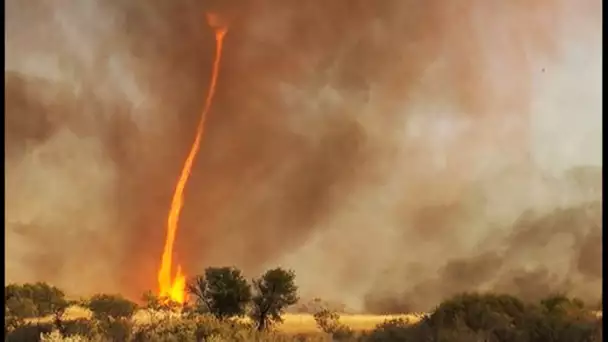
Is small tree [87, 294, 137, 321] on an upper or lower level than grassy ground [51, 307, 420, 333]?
upper

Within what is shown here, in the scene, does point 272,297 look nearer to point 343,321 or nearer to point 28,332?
point 343,321

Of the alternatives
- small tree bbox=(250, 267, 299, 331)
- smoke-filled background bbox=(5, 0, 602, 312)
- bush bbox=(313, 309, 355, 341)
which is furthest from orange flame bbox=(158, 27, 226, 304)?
bush bbox=(313, 309, 355, 341)

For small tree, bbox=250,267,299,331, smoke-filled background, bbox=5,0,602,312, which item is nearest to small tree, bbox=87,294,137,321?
smoke-filled background, bbox=5,0,602,312

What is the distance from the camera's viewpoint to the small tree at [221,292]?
1334 millimetres

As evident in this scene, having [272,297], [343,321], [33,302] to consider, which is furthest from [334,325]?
[33,302]

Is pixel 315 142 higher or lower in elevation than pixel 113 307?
higher

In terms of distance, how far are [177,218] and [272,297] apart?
23cm

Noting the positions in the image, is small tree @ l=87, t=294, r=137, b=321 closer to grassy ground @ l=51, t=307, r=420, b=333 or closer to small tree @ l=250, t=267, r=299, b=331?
grassy ground @ l=51, t=307, r=420, b=333

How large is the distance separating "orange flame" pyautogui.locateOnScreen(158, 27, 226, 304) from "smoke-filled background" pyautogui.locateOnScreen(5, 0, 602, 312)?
0.01 m

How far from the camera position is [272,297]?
1.33m

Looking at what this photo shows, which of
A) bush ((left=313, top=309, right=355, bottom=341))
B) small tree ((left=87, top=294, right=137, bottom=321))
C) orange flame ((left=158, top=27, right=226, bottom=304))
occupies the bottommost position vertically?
bush ((left=313, top=309, right=355, bottom=341))

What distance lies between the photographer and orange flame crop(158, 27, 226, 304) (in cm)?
134

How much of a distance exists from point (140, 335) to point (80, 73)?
50cm

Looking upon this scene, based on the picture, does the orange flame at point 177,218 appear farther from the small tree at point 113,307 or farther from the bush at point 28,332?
the bush at point 28,332
